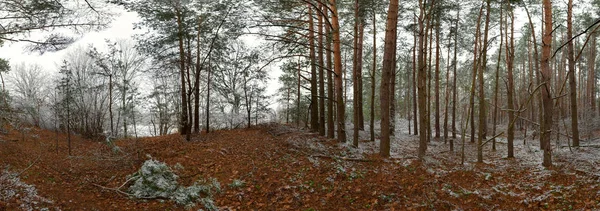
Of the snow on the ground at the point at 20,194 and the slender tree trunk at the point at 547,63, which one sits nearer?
the snow on the ground at the point at 20,194

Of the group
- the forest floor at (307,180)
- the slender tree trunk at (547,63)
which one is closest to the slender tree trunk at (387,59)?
the forest floor at (307,180)

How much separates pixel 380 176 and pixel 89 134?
18.7 m

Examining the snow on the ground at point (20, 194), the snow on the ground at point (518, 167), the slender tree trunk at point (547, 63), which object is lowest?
the snow on the ground at point (518, 167)

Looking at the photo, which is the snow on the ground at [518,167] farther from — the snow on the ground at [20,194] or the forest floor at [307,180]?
the snow on the ground at [20,194]

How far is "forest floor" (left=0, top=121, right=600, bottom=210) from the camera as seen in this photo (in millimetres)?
6031

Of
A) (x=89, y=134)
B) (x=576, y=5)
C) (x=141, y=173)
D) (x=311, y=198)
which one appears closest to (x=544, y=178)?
(x=311, y=198)

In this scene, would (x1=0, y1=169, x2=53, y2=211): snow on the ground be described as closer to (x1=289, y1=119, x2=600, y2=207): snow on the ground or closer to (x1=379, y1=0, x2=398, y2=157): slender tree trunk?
(x1=289, y1=119, x2=600, y2=207): snow on the ground

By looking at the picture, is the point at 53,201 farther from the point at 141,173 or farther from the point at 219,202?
the point at 219,202

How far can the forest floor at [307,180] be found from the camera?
19.8 feet

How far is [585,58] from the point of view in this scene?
29.4m

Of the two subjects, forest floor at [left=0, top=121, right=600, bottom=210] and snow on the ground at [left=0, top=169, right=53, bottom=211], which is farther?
forest floor at [left=0, top=121, right=600, bottom=210]

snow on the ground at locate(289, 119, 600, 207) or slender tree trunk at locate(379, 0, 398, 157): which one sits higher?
slender tree trunk at locate(379, 0, 398, 157)

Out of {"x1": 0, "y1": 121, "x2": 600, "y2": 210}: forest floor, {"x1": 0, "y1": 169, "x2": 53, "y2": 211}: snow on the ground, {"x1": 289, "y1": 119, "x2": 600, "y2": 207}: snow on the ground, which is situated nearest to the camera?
{"x1": 0, "y1": 169, "x2": 53, "y2": 211}: snow on the ground

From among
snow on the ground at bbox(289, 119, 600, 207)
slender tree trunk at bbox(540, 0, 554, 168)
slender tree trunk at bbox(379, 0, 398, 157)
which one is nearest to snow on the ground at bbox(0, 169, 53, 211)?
snow on the ground at bbox(289, 119, 600, 207)
